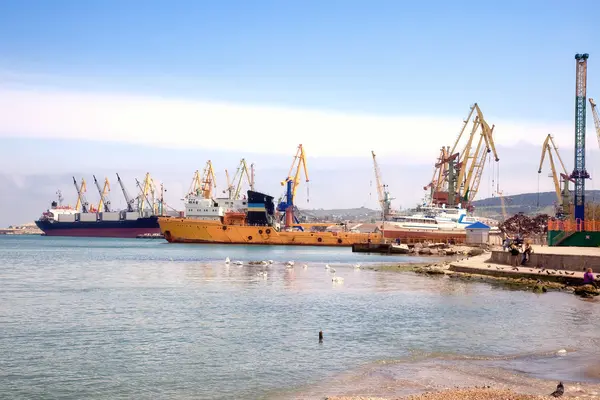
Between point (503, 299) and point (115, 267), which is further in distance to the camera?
point (115, 267)

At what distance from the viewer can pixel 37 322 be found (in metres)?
23.6

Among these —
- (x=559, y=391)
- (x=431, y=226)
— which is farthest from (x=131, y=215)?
(x=559, y=391)

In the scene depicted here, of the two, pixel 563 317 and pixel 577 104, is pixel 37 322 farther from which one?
pixel 577 104

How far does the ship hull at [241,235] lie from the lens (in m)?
109

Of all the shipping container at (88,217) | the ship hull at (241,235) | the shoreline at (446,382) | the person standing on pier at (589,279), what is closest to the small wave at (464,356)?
the shoreline at (446,382)

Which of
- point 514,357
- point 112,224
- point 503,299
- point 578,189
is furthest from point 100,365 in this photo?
point 112,224

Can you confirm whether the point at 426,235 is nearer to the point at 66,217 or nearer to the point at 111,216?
the point at 111,216

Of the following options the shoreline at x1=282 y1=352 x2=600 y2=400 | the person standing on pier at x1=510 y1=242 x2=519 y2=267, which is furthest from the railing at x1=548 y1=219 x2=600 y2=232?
the shoreline at x1=282 y1=352 x2=600 y2=400

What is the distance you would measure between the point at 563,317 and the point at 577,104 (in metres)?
46.2

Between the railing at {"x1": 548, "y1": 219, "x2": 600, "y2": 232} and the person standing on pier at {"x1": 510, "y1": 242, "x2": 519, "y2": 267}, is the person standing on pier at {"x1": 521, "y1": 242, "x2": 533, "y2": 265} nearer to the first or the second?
the person standing on pier at {"x1": 510, "y1": 242, "x2": 519, "y2": 267}

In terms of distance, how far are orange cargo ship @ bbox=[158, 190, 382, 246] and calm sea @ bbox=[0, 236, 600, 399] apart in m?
70.1

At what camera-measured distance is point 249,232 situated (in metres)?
111

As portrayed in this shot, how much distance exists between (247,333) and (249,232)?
293ft

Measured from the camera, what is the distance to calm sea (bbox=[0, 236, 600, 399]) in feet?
51.2
